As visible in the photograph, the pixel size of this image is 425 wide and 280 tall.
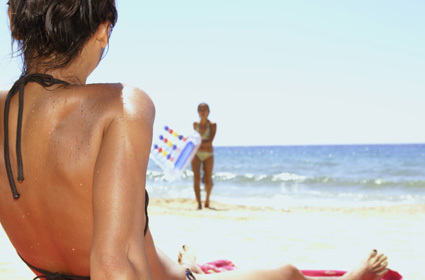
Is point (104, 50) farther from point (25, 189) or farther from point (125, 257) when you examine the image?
point (125, 257)

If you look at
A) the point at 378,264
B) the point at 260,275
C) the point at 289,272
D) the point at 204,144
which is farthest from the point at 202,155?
the point at 260,275

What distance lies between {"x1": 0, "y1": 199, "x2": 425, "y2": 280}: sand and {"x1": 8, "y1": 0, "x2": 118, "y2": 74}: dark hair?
8.19 feet

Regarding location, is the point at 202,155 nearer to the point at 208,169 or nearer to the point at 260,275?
the point at 208,169

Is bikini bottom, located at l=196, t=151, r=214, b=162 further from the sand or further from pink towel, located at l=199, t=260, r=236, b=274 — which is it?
pink towel, located at l=199, t=260, r=236, b=274

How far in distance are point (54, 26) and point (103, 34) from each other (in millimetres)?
123

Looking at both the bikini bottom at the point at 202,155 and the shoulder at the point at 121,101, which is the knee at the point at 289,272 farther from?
the bikini bottom at the point at 202,155

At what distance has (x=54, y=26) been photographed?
105 cm

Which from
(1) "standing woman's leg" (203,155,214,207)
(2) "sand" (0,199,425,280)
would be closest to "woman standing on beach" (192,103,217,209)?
(1) "standing woman's leg" (203,155,214,207)

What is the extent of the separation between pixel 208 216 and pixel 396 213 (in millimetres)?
3267

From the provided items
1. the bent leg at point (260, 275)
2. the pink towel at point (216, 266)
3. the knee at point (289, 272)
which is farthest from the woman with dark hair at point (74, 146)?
the pink towel at point (216, 266)

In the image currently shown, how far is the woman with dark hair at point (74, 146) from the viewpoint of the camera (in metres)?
0.94

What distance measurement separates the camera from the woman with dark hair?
938 millimetres

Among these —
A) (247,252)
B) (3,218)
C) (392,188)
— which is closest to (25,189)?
(3,218)

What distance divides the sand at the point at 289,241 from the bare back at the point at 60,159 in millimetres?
2296
